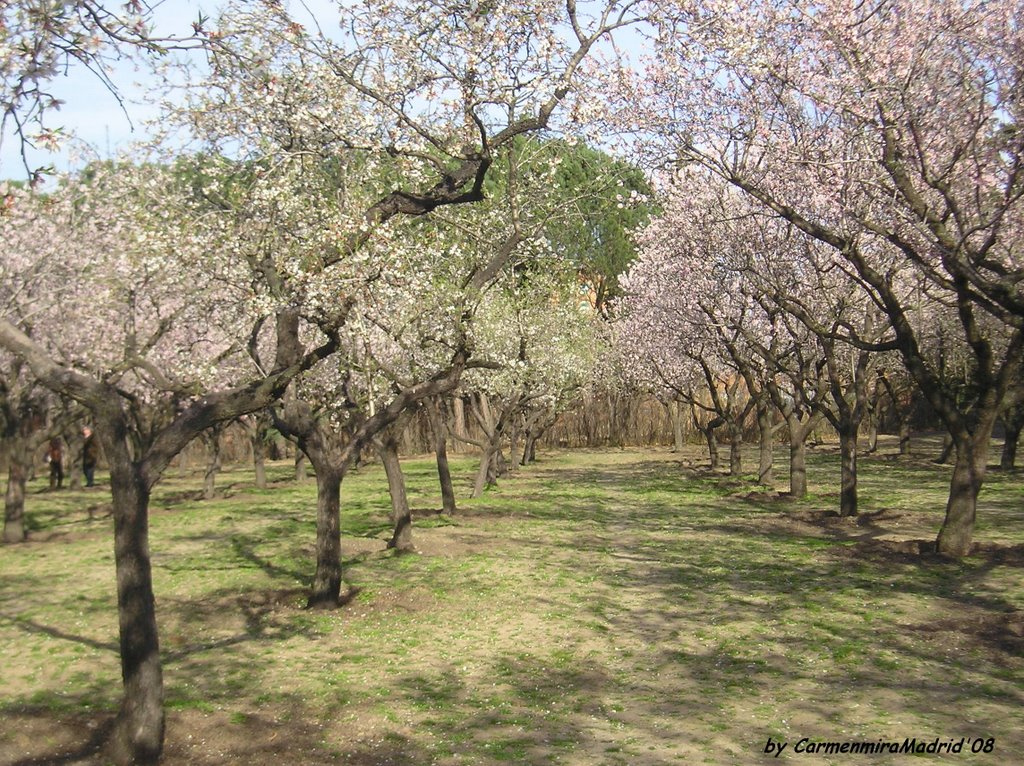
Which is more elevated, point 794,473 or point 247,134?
point 247,134

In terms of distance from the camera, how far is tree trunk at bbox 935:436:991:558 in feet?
49.5

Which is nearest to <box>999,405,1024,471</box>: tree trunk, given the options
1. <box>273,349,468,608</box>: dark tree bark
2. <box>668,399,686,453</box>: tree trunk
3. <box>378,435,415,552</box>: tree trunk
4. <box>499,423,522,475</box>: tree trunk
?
<box>499,423,522,475</box>: tree trunk

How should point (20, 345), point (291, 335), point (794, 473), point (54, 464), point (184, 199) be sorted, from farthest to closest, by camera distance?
point (54, 464)
point (794, 473)
point (184, 199)
point (291, 335)
point (20, 345)

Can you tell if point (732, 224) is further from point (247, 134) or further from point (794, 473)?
point (247, 134)

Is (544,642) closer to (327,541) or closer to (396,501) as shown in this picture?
(327,541)

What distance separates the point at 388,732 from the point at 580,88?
6.65 m

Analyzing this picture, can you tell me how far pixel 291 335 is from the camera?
10.4 m

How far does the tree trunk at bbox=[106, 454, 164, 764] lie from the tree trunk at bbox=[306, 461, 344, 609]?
577cm

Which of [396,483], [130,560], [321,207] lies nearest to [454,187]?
[321,207]

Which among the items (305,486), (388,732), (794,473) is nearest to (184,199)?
(388,732)

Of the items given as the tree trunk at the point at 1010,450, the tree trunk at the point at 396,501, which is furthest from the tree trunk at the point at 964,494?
the tree trunk at the point at 1010,450

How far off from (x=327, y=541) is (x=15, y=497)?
12039 millimetres

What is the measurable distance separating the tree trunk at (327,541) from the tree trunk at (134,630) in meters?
5.77

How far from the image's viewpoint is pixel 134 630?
7926 mm
